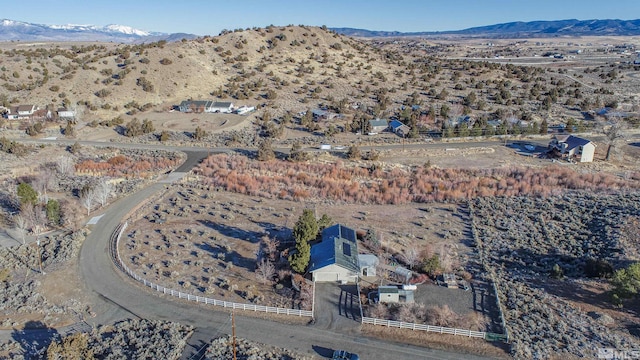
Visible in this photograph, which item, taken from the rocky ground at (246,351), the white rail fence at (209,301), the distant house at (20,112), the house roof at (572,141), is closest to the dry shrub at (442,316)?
the white rail fence at (209,301)

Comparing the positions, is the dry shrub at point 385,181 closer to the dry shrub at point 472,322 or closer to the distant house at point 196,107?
the dry shrub at point 472,322

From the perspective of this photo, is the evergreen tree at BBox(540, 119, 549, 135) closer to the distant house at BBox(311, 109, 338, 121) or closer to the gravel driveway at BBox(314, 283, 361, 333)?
the distant house at BBox(311, 109, 338, 121)

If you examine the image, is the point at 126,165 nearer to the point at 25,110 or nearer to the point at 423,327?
the point at 25,110

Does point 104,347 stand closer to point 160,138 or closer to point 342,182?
point 342,182

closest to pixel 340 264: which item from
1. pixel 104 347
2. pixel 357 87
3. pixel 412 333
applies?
pixel 412 333

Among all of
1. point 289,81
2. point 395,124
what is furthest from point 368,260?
point 289,81

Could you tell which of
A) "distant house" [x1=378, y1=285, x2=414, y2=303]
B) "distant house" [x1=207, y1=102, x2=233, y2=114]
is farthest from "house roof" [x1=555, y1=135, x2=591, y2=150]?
"distant house" [x1=207, y1=102, x2=233, y2=114]
